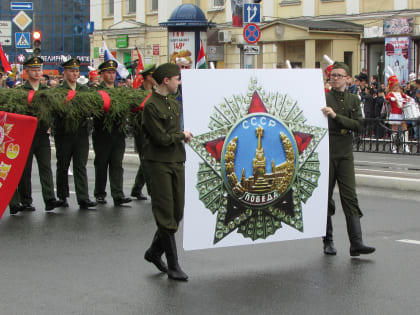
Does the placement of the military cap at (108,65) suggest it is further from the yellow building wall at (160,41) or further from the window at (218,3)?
the yellow building wall at (160,41)

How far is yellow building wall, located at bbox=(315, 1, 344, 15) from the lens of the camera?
3365cm

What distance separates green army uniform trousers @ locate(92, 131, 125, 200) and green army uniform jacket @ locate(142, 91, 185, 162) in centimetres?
423

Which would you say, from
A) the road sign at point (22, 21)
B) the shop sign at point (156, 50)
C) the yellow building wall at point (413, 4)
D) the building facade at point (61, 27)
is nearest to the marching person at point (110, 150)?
the road sign at point (22, 21)

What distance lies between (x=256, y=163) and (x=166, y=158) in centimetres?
82

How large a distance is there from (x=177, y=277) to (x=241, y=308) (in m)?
0.99

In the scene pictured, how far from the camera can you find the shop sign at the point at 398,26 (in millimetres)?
29891

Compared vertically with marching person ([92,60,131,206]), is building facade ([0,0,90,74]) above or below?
above

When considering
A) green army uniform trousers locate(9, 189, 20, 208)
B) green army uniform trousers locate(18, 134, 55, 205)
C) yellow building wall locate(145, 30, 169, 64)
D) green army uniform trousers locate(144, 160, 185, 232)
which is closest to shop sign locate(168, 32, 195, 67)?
yellow building wall locate(145, 30, 169, 64)

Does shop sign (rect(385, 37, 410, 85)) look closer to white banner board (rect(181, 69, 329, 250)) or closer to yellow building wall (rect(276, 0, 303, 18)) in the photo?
yellow building wall (rect(276, 0, 303, 18))

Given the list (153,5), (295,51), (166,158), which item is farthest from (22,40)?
(166,158)

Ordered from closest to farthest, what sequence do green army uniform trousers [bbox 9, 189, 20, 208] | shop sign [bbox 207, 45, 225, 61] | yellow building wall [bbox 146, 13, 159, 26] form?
green army uniform trousers [bbox 9, 189, 20, 208] → shop sign [bbox 207, 45, 225, 61] → yellow building wall [bbox 146, 13, 159, 26]

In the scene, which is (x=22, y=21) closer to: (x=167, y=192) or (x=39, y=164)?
(x=39, y=164)

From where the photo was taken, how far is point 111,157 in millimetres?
11352

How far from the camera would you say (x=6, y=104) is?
33.1ft
